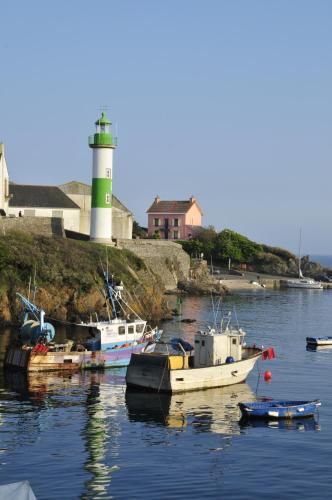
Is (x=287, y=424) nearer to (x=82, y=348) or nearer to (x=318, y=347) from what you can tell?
(x=82, y=348)

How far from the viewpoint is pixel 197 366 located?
41906 mm

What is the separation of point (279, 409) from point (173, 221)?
115m

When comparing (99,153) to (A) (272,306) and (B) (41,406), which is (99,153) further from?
(B) (41,406)

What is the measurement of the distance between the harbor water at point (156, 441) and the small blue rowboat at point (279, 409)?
42 centimetres

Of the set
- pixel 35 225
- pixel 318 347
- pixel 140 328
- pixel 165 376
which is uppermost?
pixel 35 225

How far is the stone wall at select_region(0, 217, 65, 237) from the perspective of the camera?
80.0 metres

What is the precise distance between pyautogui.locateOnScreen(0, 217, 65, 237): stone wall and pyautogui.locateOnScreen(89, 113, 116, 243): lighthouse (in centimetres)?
364

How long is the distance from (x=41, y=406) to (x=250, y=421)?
8708 mm

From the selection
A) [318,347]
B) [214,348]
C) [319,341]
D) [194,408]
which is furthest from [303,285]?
[194,408]

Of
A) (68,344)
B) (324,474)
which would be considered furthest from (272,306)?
(324,474)

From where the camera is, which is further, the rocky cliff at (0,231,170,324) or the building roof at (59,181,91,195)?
the building roof at (59,181,91,195)

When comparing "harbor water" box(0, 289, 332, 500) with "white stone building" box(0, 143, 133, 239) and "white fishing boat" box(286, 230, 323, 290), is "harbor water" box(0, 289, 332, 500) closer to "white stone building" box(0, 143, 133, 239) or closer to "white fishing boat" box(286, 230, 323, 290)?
"white stone building" box(0, 143, 133, 239)

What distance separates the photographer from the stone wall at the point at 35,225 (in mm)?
80000

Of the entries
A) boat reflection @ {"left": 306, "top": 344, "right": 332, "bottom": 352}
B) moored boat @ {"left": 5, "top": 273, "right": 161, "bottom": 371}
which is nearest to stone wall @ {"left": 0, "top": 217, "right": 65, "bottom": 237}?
boat reflection @ {"left": 306, "top": 344, "right": 332, "bottom": 352}
